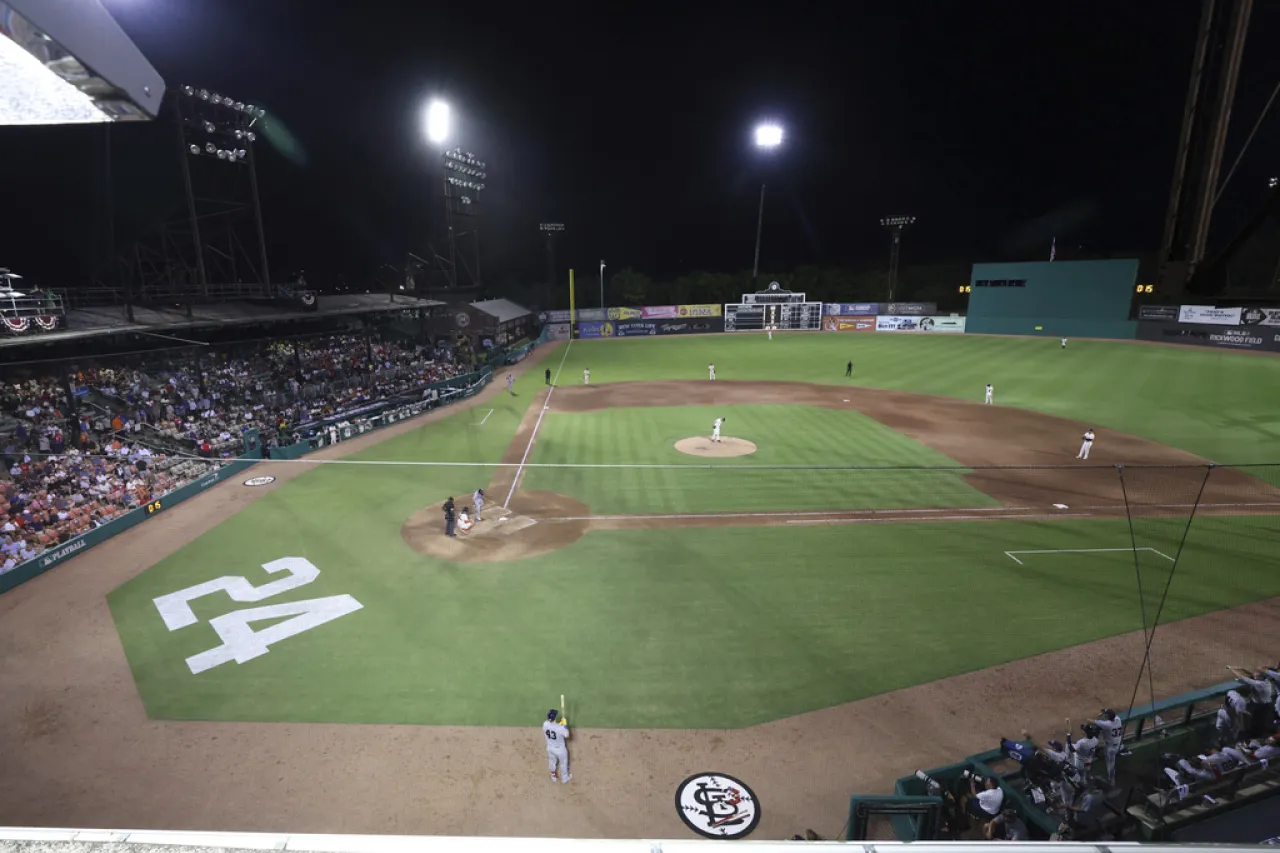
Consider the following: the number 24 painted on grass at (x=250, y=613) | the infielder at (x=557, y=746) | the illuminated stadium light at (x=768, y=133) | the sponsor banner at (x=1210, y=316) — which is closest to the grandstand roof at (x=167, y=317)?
the number 24 painted on grass at (x=250, y=613)

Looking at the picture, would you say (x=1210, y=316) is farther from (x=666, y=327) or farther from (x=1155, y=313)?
(x=666, y=327)

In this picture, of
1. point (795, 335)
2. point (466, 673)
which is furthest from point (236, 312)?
point (795, 335)

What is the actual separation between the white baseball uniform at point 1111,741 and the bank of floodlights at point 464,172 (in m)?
54.6

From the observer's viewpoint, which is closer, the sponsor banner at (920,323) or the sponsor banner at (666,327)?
the sponsor banner at (920,323)

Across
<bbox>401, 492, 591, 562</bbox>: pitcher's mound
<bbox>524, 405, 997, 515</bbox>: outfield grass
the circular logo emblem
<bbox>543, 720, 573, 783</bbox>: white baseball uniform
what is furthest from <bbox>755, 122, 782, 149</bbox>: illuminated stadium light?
<bbox>543, 720, 573, 783</bbox>: white baseball uniform

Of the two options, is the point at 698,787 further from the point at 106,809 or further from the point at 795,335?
the point at 795,335

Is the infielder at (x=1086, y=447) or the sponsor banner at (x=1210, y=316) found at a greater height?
the sponsor banner at (x=1210, y=316)

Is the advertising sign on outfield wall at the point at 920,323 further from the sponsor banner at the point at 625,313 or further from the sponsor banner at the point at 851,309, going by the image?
the sponsor banner at the point at 625,313

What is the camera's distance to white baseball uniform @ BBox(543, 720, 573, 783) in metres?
9.16

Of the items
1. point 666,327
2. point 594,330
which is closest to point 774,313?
point 666,327

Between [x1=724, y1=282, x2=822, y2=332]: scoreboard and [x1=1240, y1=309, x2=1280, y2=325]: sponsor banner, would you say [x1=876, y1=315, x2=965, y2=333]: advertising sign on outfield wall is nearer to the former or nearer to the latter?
[x1=724, y1=282, x2=822, y2=332]: scoreboard

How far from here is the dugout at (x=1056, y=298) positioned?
180 feet

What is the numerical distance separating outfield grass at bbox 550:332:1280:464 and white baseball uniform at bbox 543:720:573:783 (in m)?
27.7

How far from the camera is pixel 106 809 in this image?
8.95 metres
